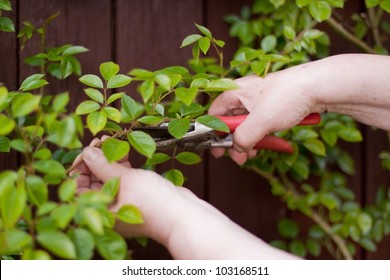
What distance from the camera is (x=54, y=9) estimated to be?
139cm

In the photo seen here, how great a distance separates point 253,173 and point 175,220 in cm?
75

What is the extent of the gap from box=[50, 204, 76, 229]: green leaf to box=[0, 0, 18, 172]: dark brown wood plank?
2.42 ft

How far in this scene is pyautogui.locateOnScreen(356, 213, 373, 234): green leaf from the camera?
1524mm

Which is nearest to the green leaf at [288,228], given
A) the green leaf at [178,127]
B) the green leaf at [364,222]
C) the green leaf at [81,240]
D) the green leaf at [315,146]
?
the green leaf at [364,222]

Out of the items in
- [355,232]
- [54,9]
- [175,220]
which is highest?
[54,9]

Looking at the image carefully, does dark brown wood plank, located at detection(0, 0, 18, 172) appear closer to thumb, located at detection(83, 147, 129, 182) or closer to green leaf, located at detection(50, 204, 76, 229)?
thumb, located at detection(83, 147, 129, 182)

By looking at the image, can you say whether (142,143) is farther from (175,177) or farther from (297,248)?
(297,248)

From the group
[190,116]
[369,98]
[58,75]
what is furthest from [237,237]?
[58,75]

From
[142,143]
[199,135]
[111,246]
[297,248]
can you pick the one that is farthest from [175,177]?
[297,248]

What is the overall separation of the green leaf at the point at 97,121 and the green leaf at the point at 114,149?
1.0 inches

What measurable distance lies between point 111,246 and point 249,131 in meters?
0.41

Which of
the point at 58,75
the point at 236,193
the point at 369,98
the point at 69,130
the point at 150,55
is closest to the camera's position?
the point at 69,130

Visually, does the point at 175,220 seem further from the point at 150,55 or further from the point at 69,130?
the point at 150,55
